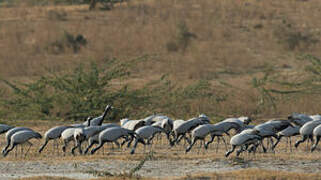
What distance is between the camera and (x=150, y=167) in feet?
39.1

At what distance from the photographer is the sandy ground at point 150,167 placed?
37.6 feet

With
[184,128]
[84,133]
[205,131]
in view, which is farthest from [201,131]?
[84,133]

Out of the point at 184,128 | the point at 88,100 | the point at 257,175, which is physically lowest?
the point at 257,175

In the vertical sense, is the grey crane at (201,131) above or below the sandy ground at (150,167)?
above

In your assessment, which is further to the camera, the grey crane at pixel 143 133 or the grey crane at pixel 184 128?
the grey crane at pixel 184 128

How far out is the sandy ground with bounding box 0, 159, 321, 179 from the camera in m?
11.5

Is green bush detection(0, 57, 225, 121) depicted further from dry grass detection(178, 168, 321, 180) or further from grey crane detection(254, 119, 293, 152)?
dry grass detection(178, 168, 321, 180)

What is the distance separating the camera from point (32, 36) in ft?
111

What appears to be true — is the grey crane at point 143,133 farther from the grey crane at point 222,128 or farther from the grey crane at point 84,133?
the grey crane at point 222,128

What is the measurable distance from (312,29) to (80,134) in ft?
75.4

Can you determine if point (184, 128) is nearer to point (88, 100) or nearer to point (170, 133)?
point (170, 133)

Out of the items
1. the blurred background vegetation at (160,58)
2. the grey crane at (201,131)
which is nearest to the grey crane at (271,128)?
the grey crane at (201,131)

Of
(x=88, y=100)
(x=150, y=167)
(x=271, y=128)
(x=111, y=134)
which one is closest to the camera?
(x=150, y=167)

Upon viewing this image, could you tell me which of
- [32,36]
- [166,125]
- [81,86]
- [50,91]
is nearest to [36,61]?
[32,36]
